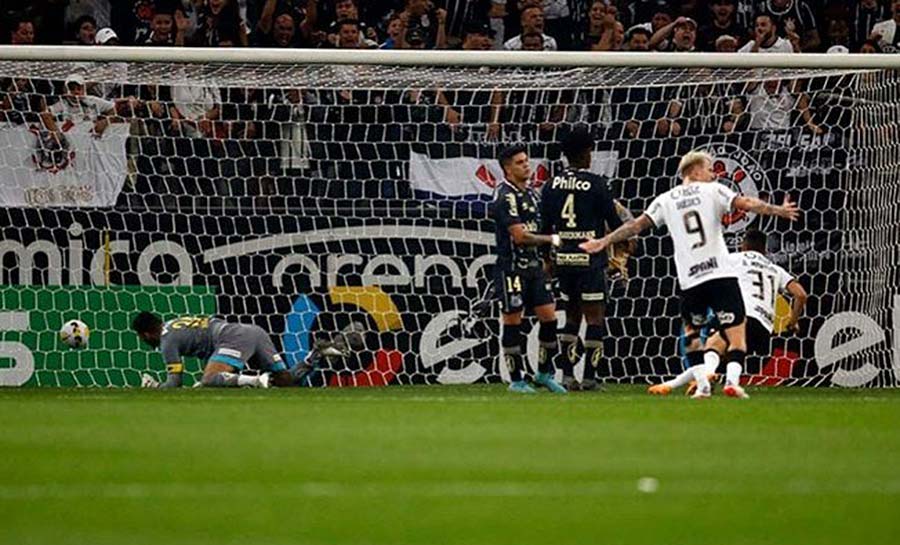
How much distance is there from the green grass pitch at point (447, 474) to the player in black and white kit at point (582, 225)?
12.5ft

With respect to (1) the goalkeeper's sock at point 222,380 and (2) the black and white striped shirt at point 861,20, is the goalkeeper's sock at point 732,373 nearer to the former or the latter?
(1) the goalkeeper's sock at point 222,380

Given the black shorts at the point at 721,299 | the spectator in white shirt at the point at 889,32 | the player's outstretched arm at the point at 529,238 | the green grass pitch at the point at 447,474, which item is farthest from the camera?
the spectator in white shirt at the point at 889,32

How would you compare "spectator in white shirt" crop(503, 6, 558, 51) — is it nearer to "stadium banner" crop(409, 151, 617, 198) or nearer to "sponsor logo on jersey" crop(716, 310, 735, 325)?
"stadium banner" crop(409, 151, 617, 198)

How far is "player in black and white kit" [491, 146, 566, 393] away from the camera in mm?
16312

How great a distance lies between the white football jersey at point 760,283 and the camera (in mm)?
16359

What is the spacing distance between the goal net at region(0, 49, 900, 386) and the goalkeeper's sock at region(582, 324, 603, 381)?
1.42 meters

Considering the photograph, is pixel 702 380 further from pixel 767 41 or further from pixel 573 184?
pixel 767 41

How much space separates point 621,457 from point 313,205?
31.6ft

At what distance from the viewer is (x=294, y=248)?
17.6m

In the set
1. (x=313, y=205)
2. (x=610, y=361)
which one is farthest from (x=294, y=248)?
(x=610, y=361)

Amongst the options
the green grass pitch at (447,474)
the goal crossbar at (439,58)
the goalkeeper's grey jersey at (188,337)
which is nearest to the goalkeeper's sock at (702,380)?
the green grass pitch at (447,474)

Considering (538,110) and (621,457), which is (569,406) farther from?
(538,110)

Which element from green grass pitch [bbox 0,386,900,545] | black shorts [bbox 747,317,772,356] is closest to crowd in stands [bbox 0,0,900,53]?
black shorts [bbox 747,317,772,356]

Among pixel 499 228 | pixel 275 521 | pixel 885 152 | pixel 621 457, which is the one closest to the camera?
pixel 275 521
